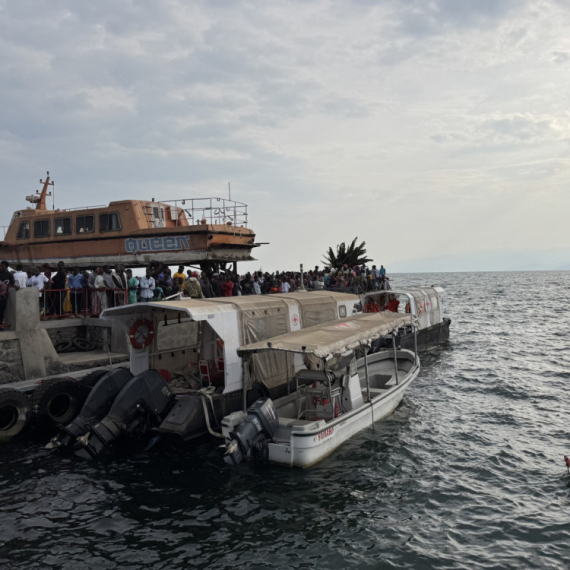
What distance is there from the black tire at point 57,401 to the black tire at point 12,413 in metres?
0.34

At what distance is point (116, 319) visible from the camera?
13.1 m

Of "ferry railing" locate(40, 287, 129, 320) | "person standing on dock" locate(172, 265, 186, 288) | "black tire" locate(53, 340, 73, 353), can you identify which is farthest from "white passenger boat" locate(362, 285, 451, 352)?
"black tire" locate(53, 340, 73, 353)

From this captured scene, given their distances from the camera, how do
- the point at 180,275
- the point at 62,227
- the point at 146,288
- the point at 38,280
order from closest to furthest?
Answer: 1. the point at 38,280
2. the point at 146,288
3. the point at 180,275
4. the point at 62,227

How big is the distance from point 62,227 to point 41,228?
4.89ft

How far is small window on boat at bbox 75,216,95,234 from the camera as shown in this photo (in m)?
→ 23.3

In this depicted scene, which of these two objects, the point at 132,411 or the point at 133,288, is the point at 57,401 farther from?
the point at 133,288

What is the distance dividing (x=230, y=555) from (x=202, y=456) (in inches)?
157

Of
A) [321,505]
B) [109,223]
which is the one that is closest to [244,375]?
[321,505]

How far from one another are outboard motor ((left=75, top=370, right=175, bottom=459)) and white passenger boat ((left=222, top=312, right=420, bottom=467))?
1.86m

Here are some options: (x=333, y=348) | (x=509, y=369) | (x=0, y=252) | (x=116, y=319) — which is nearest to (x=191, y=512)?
(x=333, y=348)

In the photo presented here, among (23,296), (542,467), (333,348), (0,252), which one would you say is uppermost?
(0,252)

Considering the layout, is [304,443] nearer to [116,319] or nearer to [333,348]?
[333,348]

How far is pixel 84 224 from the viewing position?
23.5 metres

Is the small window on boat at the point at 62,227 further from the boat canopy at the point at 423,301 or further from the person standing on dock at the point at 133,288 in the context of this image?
the boat canopy at the point at 423,301
